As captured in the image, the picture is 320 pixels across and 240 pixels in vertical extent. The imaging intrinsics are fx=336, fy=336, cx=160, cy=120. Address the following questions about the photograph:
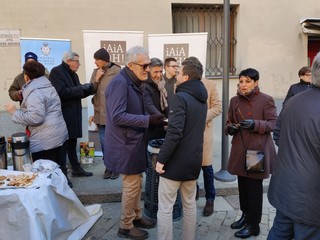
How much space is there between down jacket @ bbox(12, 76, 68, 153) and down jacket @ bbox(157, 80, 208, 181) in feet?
4.61

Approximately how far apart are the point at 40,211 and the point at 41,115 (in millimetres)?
1031

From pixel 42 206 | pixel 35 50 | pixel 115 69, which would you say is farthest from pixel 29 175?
pixel 35 50

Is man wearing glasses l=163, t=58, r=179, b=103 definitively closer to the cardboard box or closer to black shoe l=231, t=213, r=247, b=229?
black shoe l=231, t=213, r=247, b=229

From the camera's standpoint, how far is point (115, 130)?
3.01 meters

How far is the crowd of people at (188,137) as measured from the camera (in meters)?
2.07

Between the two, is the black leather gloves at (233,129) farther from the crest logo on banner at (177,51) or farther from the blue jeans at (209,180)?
the crest logo on banner at (177,51)

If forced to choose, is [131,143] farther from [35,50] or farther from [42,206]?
[35,50]

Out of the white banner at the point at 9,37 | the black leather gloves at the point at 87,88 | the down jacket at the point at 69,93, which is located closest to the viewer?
the down jacket at the point at 69,93

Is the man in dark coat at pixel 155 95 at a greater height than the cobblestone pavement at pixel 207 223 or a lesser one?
greater

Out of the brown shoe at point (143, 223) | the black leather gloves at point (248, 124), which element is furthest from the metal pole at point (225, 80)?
the black leather gloves at point (248, 124)

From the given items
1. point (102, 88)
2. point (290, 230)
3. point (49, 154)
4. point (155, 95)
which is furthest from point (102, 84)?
point (290, 230)

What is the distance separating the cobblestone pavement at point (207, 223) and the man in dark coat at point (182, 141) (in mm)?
706

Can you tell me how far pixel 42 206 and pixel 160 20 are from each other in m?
4.79

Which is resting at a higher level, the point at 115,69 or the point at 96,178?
the point at 115,69
